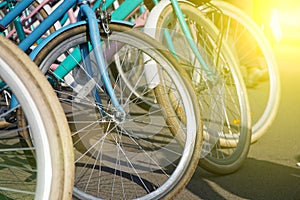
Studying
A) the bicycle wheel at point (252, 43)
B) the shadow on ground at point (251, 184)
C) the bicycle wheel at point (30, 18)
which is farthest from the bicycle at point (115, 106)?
the bicycle wheel at point (30, 18)

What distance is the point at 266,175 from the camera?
2902 millimetres

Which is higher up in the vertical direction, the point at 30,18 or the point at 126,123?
the point at 30,18

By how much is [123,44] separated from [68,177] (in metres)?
0.95

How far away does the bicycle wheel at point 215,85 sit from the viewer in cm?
288

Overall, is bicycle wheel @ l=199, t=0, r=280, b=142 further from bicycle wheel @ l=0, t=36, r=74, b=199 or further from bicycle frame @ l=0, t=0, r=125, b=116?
bicycle wheel @ l=0, t=36, r=74, b=199

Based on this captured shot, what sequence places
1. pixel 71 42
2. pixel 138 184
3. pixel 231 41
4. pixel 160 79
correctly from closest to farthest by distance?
pixel 71 42
pixel 160 79
pixel 138 184
pixel 231 41

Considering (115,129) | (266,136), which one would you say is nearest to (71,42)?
(115,129)

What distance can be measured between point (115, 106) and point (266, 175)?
1116 mm

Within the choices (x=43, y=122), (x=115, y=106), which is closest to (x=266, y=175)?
(x=115, y=106)

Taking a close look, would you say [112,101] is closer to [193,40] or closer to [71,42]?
[71,42]

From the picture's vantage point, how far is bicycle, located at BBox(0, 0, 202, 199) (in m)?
2.30

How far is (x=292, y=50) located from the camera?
6801mm

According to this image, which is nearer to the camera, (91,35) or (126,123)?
(91,35)

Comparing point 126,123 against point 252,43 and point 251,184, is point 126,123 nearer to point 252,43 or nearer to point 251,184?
point 251,184
